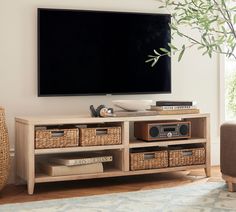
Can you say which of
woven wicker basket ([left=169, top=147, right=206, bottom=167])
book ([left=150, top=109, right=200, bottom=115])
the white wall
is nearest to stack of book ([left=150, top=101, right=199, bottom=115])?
book ([left=150, top=109, right=200, bottom=115])

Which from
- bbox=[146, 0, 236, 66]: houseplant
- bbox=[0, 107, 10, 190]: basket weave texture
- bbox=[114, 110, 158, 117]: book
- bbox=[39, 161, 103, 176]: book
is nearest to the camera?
bbox=[146, 0, 236, 66]: houseplant

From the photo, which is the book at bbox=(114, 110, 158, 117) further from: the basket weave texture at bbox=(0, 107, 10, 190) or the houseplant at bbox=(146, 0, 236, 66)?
the basket weave texture at bbox=(0, 107, 10, 190)

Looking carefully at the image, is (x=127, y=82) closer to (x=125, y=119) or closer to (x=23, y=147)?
(x=125, y=119)

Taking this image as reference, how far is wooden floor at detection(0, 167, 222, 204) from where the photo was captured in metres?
3.29

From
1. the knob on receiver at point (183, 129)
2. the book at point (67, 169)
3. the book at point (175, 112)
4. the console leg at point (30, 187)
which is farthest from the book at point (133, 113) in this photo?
the console leg at point (30, 187)

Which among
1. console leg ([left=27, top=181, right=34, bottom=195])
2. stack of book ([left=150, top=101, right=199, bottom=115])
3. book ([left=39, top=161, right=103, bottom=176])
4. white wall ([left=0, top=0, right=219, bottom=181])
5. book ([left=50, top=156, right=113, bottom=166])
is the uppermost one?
white wall ([left=0, top=0, right=219, bottom=181])

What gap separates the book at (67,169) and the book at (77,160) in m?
0.03

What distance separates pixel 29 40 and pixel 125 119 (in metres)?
1.04

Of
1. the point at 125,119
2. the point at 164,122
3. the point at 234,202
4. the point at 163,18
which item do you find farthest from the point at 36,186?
the point at 163,18

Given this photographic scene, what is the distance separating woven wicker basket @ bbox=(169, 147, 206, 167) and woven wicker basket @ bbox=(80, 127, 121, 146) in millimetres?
513

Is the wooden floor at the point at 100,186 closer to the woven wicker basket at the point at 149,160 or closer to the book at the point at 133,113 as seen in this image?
the woven wicker basket at the point at 149,160

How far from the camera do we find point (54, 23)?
3.76m

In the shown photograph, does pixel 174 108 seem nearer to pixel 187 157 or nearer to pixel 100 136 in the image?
pixel 187 157

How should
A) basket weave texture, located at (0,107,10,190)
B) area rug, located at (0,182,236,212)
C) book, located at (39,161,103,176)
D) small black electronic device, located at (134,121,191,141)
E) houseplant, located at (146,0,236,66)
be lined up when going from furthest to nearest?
1. small black electronic device, located at (134,121,191,141)
2. book, located at (39,161,103,176)
3. basket weave texture, located at (0,107,10,190)
4. area rug, located at (0,182,236,212)
5. houseplant, located at (146,0,236,66)
